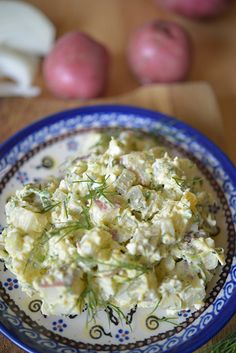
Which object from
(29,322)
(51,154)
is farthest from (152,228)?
(51,154)

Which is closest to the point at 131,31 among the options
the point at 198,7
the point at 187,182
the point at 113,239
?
the point at 198,7

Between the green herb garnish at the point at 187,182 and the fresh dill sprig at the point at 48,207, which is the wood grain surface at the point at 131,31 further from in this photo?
the fresh dill sprig at the point at 48,207

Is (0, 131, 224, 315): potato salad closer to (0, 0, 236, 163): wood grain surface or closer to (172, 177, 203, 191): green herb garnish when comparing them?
(172, 177, 203, 191): green herb garnish

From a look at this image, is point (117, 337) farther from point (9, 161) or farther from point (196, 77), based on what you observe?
point (196, 77)

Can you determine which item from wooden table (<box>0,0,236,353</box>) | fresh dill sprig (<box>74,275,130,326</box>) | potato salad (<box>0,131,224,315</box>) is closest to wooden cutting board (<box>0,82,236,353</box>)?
wooden table (<box>0,0,236,353</box>)

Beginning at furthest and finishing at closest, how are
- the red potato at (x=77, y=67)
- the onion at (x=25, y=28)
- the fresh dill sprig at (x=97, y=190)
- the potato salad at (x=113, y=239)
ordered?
the onion at (x=25, y=28)
the red potato at (x=77, y=67)
the fresh dill sprig at (x=97, y=190)
the potato salad at (x=113, y=239)

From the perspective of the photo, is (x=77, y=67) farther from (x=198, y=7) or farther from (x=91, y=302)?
(x=91, y=302)

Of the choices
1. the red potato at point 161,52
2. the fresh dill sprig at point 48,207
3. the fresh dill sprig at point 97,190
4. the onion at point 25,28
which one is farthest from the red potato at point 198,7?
the fresh dill sprig at point 48,207

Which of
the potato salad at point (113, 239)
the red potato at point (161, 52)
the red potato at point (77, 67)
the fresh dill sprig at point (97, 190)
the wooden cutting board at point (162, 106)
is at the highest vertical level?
the red potato at point (161, 52)

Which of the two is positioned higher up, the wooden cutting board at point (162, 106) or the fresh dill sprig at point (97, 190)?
the wooden cutting board at point (162, 106)
